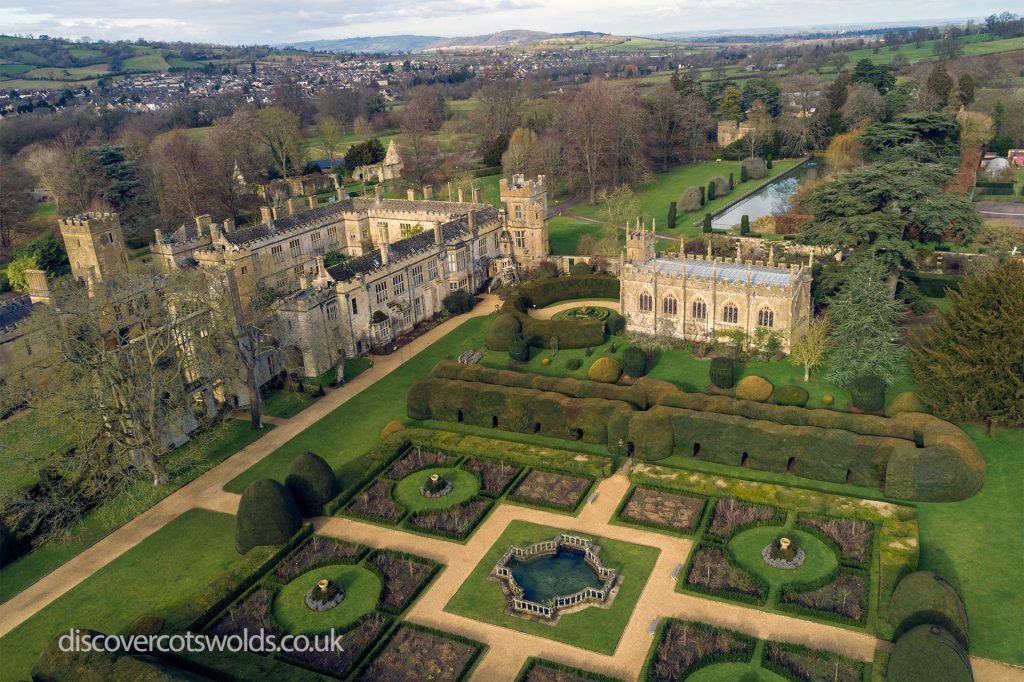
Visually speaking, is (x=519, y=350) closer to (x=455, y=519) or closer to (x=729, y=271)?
(x=729, y=271)

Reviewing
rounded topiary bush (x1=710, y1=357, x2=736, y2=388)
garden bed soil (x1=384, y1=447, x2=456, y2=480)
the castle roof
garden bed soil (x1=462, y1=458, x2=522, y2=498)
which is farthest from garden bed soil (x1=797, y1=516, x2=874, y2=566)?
the castle roof

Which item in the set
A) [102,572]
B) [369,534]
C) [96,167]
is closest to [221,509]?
[102,572]

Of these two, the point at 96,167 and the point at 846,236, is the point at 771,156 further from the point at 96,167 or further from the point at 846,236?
the point at 96,167

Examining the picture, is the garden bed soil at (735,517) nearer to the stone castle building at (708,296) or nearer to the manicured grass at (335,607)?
the manicured grass at (335,607)

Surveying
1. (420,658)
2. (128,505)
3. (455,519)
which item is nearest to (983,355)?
(455,519)

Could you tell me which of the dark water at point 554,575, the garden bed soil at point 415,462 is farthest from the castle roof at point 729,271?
the dark water at point 554,575

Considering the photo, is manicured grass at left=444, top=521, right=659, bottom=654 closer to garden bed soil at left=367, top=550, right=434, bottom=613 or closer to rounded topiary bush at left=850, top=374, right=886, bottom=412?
garden bed soil at left=367, top=550, right=434, bottom=613
